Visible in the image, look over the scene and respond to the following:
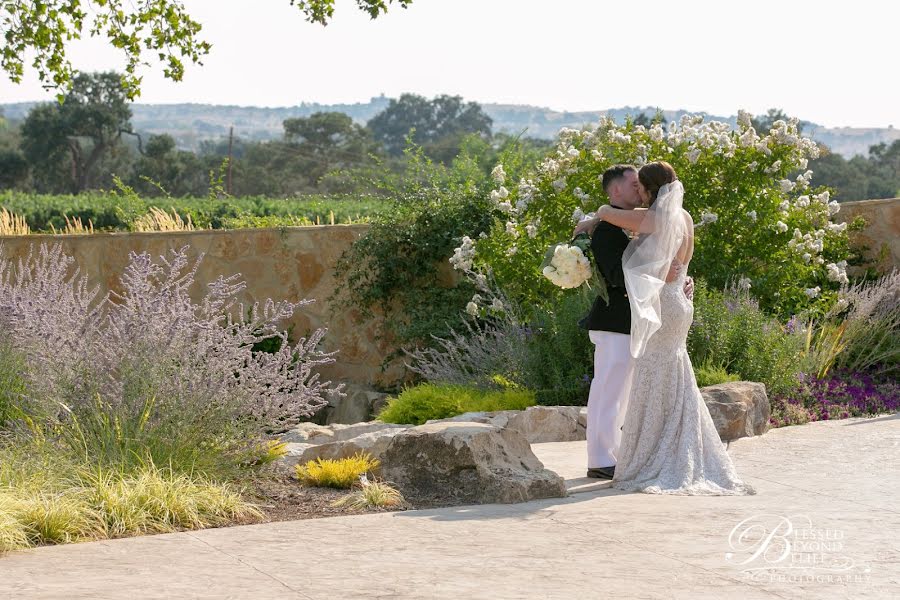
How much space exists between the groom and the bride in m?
0.09

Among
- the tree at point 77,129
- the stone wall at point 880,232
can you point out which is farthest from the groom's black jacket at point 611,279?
the tree at point 77,129

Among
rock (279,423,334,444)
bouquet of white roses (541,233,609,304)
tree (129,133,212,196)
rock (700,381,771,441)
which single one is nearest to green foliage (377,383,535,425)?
rock (279,423,334,444)

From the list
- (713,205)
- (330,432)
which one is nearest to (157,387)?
(330,432)

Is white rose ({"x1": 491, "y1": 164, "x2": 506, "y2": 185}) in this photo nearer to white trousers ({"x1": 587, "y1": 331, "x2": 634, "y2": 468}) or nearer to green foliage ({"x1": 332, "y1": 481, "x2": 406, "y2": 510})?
white trousers ({"x1": 587, "y1": 331, "x2": 634, "y2": 468})

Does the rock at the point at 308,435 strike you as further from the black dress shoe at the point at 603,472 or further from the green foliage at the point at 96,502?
the green foliage at the point at 96,502

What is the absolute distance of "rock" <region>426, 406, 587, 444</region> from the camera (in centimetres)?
817

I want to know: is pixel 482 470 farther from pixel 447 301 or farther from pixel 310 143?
pixel 310 143

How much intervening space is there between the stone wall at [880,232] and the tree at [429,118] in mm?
81110

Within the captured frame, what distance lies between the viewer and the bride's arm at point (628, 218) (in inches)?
260

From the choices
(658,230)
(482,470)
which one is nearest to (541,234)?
(658,230)

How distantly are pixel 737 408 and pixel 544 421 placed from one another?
4.53ft

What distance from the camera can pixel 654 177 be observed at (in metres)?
6.64

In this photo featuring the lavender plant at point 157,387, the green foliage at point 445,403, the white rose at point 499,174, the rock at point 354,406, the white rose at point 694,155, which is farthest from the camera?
the rock at point 354,406

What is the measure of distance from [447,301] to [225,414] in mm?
6359
